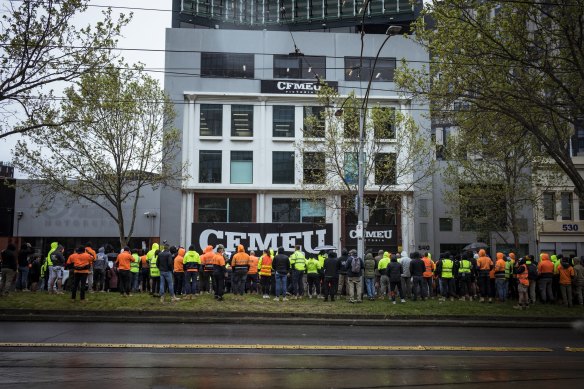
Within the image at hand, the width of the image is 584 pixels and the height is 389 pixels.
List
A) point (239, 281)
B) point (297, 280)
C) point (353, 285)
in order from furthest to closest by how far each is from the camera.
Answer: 1. point (297, 280)
2. point (239, 281)
3. point (353, 285)

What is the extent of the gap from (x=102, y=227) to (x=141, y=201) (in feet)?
9.92

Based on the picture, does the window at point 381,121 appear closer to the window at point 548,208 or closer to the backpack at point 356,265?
the backpack at point 356,265

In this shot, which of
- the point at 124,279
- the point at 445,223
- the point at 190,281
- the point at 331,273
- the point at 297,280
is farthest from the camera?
the point at 445,223

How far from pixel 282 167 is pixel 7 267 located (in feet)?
72.1

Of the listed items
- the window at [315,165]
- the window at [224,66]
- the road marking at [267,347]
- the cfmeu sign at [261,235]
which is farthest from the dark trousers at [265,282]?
the window at [224,66]

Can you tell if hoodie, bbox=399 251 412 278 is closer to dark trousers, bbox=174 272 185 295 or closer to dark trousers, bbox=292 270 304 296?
dark trousers, bbox=292 270 304 296

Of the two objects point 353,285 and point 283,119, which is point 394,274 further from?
point 283,119

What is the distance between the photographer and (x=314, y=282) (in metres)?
20.3

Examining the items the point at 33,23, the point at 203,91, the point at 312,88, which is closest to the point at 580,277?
the point at 33,23

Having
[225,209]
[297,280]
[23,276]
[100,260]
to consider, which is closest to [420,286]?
[297,280]

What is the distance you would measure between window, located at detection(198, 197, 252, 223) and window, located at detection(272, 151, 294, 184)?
2.61 m

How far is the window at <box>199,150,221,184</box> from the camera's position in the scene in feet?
119

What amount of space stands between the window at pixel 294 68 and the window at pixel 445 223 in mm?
13794

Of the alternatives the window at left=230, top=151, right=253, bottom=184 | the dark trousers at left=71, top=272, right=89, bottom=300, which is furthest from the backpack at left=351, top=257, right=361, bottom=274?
the window at left=230, top=151, right=253, bottom=184
